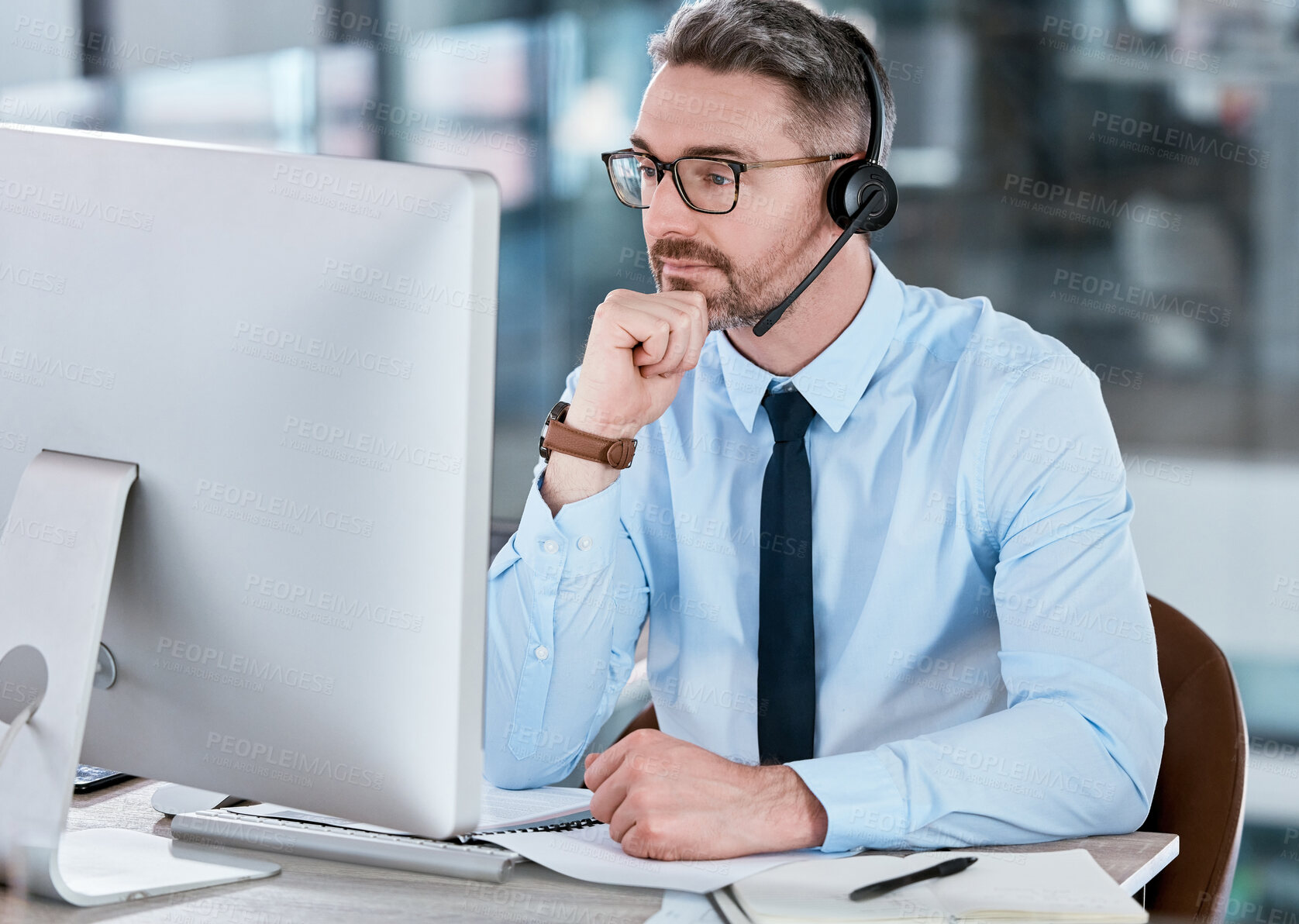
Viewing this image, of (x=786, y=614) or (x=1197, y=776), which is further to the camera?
(x=786, y=614)

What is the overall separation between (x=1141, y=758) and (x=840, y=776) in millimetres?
308

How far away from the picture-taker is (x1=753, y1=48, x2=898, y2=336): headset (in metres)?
1.48

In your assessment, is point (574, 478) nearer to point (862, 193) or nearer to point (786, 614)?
point (786, 614)

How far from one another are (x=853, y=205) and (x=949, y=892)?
87cm

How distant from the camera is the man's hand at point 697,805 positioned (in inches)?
37.3

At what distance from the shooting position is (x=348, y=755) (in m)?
0.79

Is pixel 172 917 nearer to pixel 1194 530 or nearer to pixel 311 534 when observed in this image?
pixel 311 534

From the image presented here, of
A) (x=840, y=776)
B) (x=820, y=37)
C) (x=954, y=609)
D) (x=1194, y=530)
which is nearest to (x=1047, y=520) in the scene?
(x=954, y=609)

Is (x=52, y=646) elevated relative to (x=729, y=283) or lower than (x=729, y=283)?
lower

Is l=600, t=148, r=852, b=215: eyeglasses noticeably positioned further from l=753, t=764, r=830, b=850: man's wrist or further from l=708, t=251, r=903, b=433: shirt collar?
l=753, t=764, r=830, b=850: man's wrist

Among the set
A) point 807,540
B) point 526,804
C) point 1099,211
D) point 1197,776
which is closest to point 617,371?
point 807,540

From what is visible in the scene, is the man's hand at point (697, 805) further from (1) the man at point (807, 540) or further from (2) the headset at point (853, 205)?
(2) the headset at point (853, 205)

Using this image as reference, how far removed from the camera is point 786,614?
4.44 ft

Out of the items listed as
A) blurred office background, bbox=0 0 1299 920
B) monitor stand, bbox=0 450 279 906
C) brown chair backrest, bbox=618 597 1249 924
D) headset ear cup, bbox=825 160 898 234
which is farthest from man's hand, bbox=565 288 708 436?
blurred office background, bbox=0 0 1299 920
